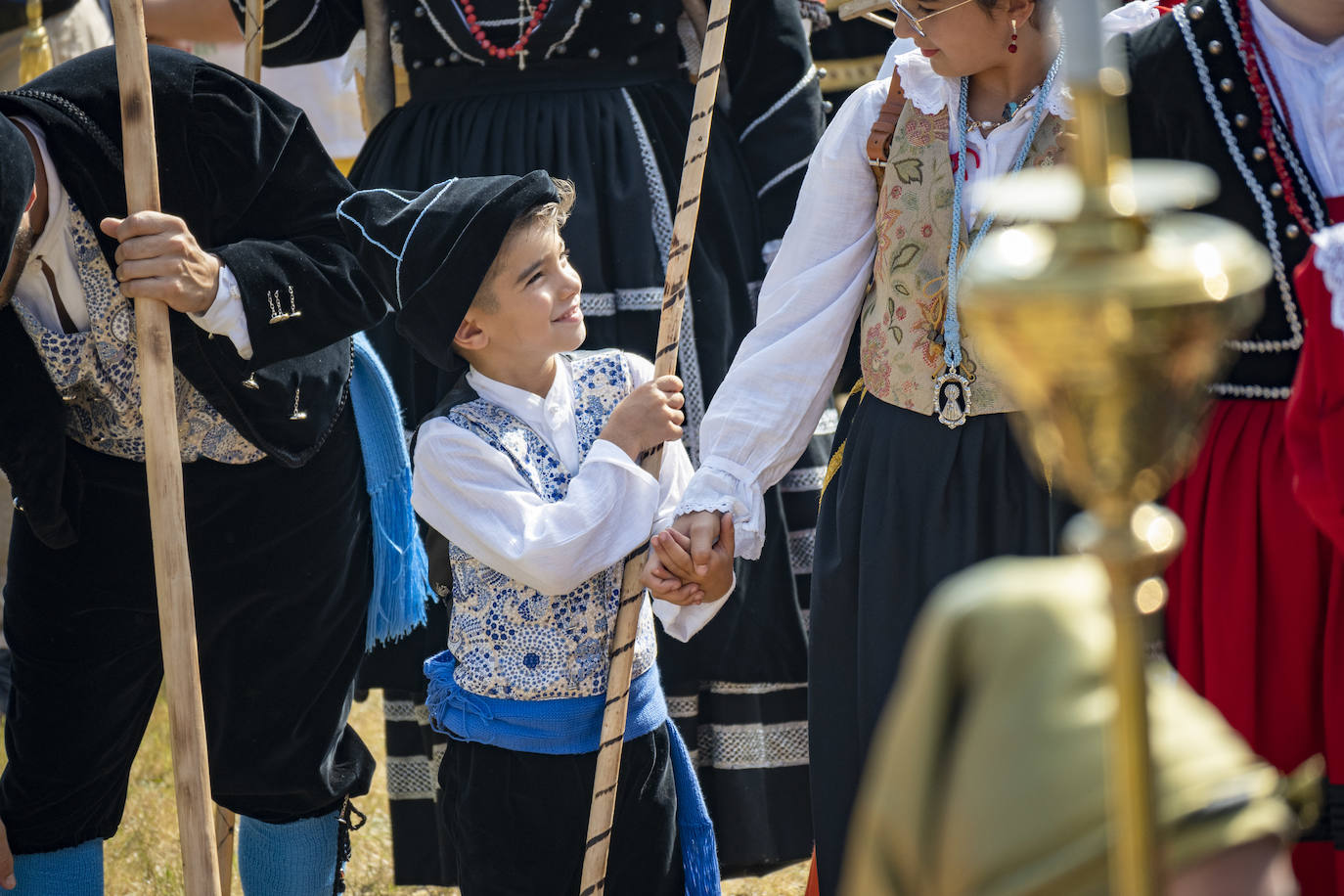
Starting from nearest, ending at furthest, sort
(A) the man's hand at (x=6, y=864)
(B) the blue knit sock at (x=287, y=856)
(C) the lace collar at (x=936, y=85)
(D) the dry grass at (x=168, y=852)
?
(C) the lace collar at (x=936, y=85), (A) the man's hand at (x=6, y=864), (B) the blue knit sock at (x=287, y=856), (D) the dry grass at (x=168, y=852)

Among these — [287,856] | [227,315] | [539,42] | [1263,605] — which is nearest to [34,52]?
[539,42]

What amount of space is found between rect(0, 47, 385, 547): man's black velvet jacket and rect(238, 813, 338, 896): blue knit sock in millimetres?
684

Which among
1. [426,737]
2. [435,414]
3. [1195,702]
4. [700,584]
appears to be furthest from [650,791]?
[1195,702]

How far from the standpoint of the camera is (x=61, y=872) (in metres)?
2.81

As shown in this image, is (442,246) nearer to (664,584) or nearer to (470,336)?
(470,336)

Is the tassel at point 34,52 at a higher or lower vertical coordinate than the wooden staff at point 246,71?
higher

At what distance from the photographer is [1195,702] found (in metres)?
0.90

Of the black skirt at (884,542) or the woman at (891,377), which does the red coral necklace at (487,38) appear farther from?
the black skirt at (884,542)

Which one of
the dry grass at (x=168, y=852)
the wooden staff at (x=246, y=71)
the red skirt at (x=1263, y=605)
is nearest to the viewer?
the red skirt at (x=1263, y=605)

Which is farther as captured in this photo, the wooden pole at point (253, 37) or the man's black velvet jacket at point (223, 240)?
the wooden pole at point (253, 37)

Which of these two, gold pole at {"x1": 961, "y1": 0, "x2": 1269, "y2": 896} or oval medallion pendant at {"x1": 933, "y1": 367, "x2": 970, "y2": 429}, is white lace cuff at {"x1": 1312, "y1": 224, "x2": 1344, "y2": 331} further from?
gold pole at {"x1": 961, "y1": 0, "x2": 1269, "y2": 896}

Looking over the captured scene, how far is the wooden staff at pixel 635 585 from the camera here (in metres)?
2.40

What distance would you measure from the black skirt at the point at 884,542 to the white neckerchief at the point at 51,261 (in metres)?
1.30

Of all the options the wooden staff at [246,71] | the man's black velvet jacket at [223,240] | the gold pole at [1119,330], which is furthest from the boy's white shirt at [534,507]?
the gold pole at [1119,330]
